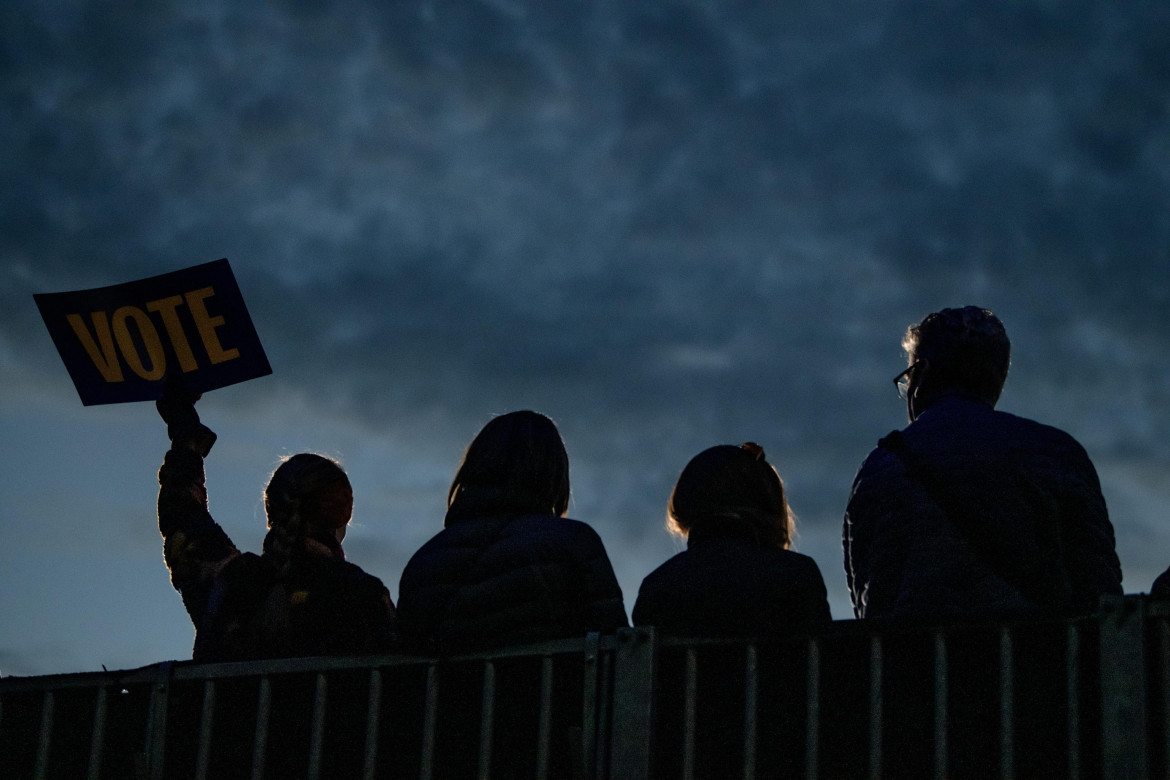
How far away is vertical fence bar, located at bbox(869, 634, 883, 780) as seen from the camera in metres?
4.26

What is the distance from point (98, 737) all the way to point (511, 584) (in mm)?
1525

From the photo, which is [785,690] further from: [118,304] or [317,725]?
[118,304]

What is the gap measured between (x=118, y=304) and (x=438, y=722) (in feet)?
10.7

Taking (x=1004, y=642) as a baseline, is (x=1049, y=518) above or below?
above

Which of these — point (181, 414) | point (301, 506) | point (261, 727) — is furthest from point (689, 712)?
point (181, 414)

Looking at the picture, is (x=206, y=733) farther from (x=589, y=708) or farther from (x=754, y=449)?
(x=754, y=449)

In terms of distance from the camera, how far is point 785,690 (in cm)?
446

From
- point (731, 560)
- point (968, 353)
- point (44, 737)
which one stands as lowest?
point (44, 737)

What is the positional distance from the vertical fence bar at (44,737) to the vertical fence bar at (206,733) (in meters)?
0.61

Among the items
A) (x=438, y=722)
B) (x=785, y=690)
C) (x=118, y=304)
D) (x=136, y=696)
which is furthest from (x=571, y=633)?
(x=118, y=304)

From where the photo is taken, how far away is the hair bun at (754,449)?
5.62 metres

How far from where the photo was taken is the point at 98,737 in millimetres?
5293

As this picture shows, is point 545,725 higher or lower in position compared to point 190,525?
lower

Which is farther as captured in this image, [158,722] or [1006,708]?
[158,722]
